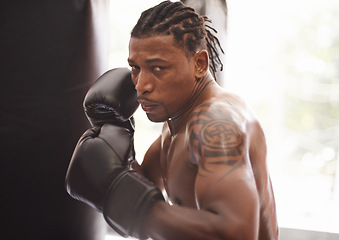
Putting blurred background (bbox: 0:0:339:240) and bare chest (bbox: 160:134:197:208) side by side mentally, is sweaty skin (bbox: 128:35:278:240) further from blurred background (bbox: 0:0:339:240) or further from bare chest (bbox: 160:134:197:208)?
blurred background (bbox: 0:0:339:240)

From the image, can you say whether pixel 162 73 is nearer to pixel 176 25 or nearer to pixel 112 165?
pixel 176 25

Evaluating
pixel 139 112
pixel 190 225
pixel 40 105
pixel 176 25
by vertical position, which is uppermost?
pixel 176 25

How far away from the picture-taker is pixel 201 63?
2.64ft

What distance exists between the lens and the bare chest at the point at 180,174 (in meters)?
0.75

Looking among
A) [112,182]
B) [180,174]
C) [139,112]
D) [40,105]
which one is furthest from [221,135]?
[139,112]

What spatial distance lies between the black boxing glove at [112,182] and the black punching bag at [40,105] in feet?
0.79

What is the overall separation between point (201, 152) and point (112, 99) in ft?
1.25

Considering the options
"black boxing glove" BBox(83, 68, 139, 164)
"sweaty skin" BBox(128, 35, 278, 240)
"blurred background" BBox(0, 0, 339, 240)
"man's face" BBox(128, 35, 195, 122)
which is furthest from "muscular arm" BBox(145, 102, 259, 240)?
"blurred background" BBox(0, 0, 339, 240)

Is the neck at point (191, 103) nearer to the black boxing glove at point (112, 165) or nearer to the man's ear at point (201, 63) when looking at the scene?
the man's ear at point (201, 63)

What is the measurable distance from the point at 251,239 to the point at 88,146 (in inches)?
19.7

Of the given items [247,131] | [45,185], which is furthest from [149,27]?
[45,185]

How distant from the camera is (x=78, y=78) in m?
1.10

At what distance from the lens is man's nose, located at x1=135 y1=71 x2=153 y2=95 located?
77 cm

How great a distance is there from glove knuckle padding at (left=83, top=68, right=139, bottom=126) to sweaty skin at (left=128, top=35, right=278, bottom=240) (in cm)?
11
